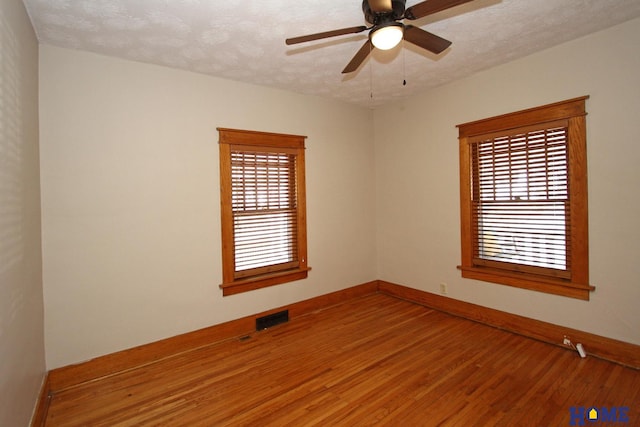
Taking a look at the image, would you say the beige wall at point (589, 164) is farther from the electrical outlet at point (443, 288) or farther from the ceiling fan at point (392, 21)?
the ceiling fan at point (392, 21)

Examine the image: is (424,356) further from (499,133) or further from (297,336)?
(499,133)

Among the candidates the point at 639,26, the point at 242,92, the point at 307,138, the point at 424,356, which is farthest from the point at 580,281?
the point at 242,92

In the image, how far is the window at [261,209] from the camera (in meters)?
3.55

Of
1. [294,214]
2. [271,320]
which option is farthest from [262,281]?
[294,214]

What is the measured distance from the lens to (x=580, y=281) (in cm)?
296

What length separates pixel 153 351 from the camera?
306 cm

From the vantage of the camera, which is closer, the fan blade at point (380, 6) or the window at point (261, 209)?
the fan blade at point (380, 6)

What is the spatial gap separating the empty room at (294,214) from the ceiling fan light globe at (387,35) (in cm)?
1

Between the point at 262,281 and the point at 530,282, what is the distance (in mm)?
2965

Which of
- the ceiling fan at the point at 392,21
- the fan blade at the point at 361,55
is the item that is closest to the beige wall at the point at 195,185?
the fan blade at the point at 361,55

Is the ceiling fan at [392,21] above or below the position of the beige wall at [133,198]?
above

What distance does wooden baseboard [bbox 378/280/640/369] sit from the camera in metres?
2.72

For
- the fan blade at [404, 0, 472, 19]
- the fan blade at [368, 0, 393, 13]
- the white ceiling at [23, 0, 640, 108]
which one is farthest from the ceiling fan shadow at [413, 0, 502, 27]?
the fan blade at [368, 0, 393, 13]

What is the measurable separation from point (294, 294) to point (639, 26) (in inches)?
167
